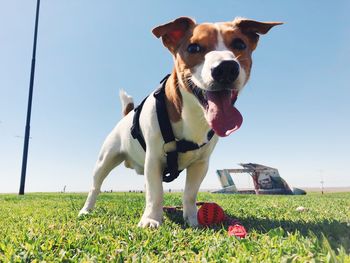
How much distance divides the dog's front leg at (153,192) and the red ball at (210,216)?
0.44 meters

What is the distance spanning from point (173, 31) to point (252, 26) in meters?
0.78

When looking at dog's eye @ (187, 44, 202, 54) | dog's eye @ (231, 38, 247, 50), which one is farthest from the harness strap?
dog's eye @ (231, 38, 247, 50)

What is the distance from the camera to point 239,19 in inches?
132

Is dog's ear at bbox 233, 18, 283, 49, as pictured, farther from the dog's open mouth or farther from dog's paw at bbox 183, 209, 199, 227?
dog's paw at bbox 183, 209, 199, 227

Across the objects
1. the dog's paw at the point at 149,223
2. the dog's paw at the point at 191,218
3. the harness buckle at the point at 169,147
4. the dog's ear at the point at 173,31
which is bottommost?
the dog's paw at the point at 191,218

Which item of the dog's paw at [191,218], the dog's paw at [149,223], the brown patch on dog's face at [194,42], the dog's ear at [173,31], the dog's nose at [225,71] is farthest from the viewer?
the dog's paw at [191,218]

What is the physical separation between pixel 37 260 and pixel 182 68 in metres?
1.94

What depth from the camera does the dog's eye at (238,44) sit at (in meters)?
3.00

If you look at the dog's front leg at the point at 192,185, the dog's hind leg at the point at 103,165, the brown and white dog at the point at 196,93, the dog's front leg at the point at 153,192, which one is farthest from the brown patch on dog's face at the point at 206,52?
the dog's hind leg at the point at 103,165

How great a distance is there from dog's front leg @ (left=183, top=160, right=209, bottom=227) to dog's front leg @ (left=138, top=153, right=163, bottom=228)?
37cm

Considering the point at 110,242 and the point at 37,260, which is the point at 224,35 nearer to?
the point at 110,242

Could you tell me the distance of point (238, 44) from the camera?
3.03m

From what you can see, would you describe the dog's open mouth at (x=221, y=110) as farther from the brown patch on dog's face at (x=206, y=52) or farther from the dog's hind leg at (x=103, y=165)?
the dog's hind leg at (x=103, y=165)

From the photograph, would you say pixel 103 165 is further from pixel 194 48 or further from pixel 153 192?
pixel 194 48
